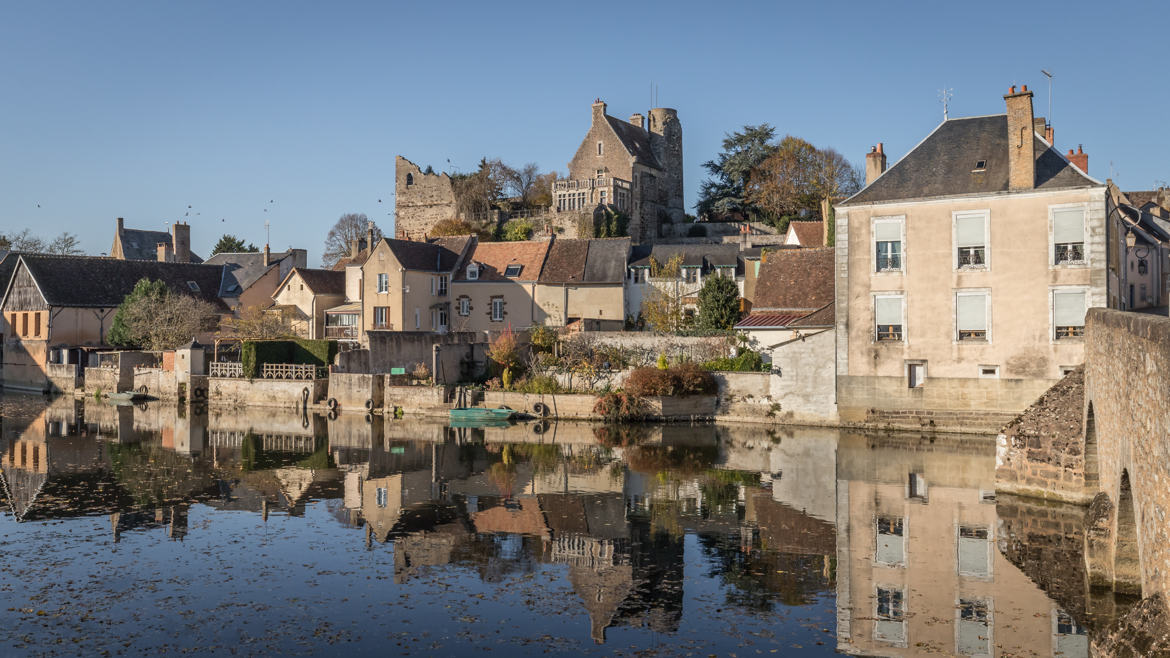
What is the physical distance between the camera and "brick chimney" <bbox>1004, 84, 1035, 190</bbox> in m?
28.9

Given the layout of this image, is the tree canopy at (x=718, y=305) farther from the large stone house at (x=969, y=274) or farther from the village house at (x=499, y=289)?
the village house at (x=499, y=289)

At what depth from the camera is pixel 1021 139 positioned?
95.4 ft

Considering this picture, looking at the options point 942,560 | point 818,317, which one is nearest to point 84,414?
point 818,317

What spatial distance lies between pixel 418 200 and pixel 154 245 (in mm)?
23053

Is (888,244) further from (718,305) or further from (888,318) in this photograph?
(718,305)

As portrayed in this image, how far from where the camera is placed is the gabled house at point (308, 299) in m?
52.8

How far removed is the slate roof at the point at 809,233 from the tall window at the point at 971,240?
1715 cm

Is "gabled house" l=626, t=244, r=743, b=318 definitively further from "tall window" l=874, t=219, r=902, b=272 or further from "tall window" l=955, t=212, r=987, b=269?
"tall window" l=955, t=212, r=987, b=269

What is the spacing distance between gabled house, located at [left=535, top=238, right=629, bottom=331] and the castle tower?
63.4 feet

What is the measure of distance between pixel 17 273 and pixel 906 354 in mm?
50727

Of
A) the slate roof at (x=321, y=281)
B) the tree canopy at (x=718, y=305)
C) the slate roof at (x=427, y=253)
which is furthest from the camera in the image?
the slate roof at (x=321, y=281)

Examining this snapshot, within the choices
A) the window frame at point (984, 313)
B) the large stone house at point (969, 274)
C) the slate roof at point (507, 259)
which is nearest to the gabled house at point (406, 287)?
the slate roof at point (507, 259)

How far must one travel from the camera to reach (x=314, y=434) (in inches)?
1275

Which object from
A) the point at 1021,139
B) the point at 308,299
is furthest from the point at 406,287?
the point at 1021,139
